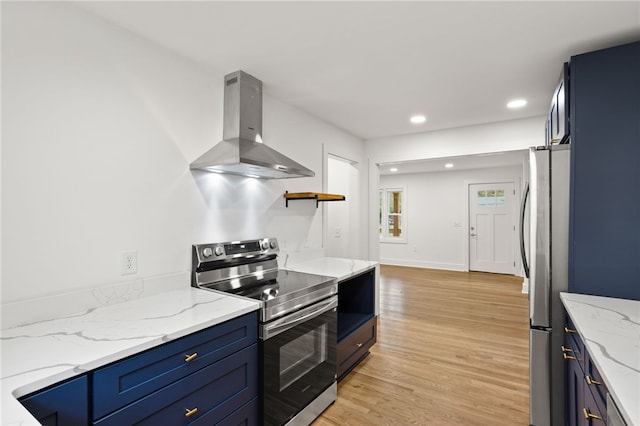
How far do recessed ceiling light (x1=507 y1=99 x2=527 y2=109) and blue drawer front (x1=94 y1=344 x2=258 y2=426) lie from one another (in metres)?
2.98

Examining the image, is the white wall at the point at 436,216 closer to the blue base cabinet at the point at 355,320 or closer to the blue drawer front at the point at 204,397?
the blue base cabinet at the point at 355,320

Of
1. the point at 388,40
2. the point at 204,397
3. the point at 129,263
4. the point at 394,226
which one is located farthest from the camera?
the point at 394,226

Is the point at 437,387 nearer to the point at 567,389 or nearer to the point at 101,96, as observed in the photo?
the point at 567,389

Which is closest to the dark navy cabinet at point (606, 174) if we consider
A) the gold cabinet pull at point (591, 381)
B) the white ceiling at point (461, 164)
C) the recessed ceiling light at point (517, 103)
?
the gold cabinet pull at point (591, 381)

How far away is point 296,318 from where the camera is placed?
6.20ft

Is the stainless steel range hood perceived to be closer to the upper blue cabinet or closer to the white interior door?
the upper blue cabinet

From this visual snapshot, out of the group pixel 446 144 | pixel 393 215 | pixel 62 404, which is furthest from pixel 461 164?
pixel 62 404

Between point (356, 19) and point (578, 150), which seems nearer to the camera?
point (356, 19)

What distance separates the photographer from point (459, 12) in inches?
62.7

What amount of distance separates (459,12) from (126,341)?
211cm

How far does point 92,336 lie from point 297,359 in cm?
111

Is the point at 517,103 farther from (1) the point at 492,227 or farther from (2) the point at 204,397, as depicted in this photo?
(1) the point at 492,227

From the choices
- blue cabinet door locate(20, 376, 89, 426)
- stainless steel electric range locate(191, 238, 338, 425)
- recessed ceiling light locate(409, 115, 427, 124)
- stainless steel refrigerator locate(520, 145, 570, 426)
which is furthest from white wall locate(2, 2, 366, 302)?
stainless steel refrigerator locate(520, 145, 570, 426)

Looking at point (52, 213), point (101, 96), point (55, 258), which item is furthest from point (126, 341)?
point (101, 96)
